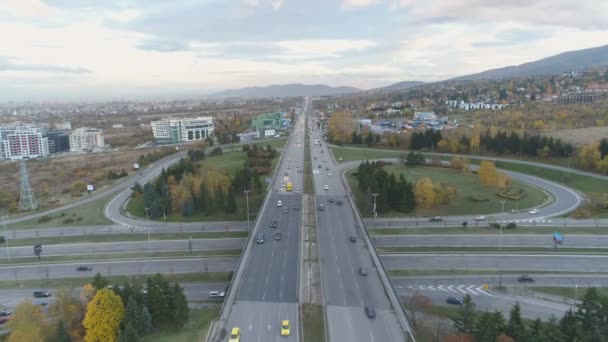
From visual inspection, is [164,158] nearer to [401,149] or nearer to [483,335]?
[401,149]

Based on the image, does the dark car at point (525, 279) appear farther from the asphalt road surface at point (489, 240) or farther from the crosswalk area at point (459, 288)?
the asphalt road surface at point (489, 240)

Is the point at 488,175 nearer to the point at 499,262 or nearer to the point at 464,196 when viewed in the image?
the point at 464,196

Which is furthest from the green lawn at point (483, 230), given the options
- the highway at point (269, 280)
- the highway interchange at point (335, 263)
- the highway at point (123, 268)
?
the highway at point (123, 268)

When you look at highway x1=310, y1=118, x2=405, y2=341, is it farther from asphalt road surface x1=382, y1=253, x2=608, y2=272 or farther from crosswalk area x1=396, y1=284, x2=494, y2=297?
asphalt road surface x1=382, y1=253, x2=608, y2=272

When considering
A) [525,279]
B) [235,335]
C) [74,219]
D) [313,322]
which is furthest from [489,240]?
[74,219]

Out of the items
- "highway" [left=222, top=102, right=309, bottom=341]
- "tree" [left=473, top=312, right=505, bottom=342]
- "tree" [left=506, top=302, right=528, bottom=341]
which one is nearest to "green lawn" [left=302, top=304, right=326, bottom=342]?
"highway" [left=222, top=102, right=309, bottom=341]
